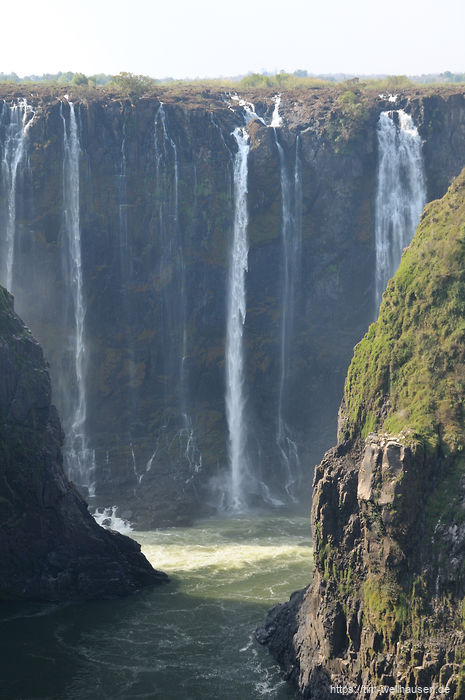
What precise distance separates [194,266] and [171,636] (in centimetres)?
3146

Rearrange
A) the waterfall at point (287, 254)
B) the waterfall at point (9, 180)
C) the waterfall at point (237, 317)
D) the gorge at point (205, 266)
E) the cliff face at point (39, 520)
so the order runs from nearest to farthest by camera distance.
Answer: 1. the cliff face at point (39, 520)
2. the gorge at point (205, 266)
3. the waterfall at point (9, 180)
4. the waterfall at point (237, 317)
5. the waterfall at point (287, 254)

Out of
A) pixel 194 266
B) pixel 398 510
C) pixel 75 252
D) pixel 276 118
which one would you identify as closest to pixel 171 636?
pixel 398 510

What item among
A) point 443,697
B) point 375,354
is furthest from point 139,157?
point 443,697

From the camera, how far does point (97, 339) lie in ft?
235

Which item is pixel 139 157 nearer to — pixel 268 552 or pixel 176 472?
pixel 176 472

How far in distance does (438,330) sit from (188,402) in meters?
32.0

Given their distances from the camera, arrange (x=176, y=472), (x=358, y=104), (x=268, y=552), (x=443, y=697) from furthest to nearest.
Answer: (x=358, y=104)
(x=176, y=472)
(x=268, y=552)
(x=443, y=697)

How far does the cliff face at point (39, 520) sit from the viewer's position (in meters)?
50.2

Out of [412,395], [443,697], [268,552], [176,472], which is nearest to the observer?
[443,697]

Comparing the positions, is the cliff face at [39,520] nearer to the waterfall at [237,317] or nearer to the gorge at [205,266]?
the gorge at [205,266]

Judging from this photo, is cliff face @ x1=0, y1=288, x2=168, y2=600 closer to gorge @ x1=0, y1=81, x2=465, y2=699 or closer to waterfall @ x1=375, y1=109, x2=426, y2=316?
gorge @ x1=0, y1=81, x2=465, y2=699

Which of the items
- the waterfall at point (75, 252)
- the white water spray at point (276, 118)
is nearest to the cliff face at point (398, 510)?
the waterfall at point (75, 252)

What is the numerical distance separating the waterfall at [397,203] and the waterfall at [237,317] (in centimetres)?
885

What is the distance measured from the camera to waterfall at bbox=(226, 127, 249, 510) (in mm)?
71750
